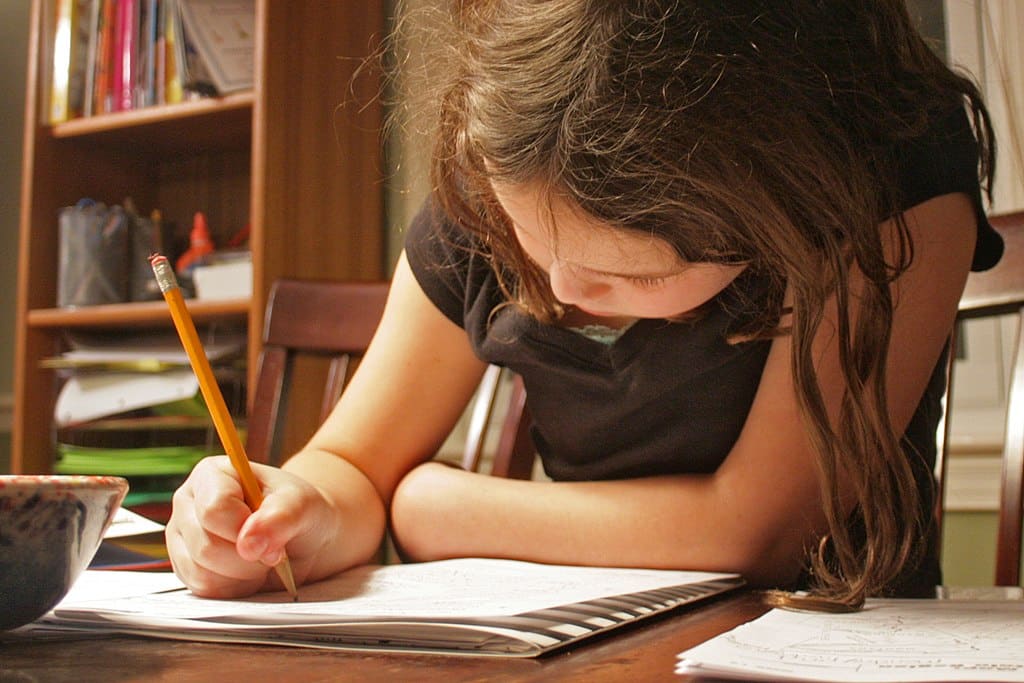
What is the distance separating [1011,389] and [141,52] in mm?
1582

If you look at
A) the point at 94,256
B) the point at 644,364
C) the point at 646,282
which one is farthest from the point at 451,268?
the point at 94,256

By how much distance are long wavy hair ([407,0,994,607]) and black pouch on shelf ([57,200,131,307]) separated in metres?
1.34

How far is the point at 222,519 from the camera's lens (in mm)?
561

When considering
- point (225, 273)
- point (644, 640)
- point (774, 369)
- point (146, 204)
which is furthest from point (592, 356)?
point (146, 204)

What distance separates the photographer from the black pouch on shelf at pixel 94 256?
6.01 feet

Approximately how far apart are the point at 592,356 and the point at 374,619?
16.7 inches

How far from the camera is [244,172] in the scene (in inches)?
80.3

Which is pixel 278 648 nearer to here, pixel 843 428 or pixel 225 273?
pixel 843 428

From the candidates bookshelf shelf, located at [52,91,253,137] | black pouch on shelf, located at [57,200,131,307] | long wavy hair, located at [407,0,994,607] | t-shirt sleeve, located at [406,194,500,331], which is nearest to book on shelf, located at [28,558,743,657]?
long wavy hair, located at [407,0,994,607]

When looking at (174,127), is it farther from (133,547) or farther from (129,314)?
(133,547)

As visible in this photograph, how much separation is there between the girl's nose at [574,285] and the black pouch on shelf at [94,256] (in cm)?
143

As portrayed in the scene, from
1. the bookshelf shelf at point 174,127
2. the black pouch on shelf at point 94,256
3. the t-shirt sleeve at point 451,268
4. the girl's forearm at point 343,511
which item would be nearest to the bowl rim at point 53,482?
the girl's forearm at point 343,511

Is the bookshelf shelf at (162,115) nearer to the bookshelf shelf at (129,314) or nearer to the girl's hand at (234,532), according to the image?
the bookshelf shelf at (129,314)

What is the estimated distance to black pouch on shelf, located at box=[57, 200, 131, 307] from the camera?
1.83 metres
